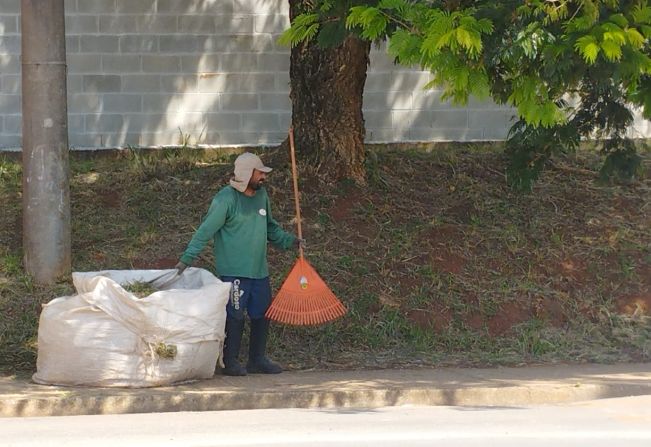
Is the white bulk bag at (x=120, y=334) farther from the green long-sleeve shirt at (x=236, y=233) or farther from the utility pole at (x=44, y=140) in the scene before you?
the utility pole at (x=44, y=140)

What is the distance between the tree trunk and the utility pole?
2843mm

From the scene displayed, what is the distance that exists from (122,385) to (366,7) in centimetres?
329

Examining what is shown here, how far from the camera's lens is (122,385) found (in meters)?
8.51

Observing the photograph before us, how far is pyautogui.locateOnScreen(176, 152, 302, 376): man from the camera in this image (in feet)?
29.7

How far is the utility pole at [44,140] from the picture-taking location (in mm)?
10102

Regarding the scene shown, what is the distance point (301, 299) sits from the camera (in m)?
9.41

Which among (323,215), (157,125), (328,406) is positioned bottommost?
(328,406)

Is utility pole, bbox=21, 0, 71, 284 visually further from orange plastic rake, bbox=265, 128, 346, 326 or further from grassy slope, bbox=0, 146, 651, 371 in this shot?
orange plastic rake, bbox=265, 128, 346, 326

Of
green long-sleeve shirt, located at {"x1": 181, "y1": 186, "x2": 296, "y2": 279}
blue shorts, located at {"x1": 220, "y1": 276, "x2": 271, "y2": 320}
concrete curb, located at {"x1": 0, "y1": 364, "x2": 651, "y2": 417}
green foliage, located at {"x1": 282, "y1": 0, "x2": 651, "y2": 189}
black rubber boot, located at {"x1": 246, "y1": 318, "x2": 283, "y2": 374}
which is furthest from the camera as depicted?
black rubber boot, located at {"x1": 246, "y1": 318, "x2": 283, "y2": 374}

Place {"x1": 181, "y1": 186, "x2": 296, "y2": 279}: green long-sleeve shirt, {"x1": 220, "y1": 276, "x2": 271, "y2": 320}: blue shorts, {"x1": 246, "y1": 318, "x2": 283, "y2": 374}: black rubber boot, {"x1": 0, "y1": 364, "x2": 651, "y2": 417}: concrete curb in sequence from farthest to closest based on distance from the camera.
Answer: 1. {"x1": 246, "y1": 318, "x2": 283, "y2": 374}: black rubber boot
2. {"x1": 220, "y1": 276, "x2": 271, "y2": 320}: blue shorts
3. {"x1": 181, "y1": 186, "x2": 296, "y2": 279}: green long-sleeve shirt
4. {"x1": 0, "y1": 364, "x2": 651, "y2": 417}: concrete curb

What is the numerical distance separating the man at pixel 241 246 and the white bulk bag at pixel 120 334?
1.75ft

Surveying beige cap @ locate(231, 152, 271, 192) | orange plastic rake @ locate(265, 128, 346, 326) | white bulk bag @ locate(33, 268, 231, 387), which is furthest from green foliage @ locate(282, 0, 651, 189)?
white bulk bag @ locate(33, 268, 231, 387)

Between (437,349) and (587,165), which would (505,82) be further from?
(587,165)

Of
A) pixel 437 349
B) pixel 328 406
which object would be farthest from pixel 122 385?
pixel 437 349
